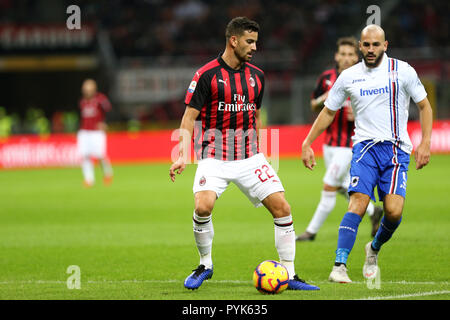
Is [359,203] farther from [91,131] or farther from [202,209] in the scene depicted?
[91,131]

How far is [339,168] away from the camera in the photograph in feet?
32.7

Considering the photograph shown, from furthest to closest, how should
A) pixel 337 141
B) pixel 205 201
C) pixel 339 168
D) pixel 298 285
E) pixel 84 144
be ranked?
pixel 84 144, pixel 337 141, pixel 339 168, pixel 205 201, pixel 298 285

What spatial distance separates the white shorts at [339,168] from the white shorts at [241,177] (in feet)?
10.2

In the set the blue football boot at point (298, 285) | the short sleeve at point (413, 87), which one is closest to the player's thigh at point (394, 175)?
the short sleeve at point (413, 87)

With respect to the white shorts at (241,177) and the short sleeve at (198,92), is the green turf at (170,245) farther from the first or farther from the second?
the short sleeve at (198,92)

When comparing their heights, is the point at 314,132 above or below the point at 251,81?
below

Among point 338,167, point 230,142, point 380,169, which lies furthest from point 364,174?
point 338,167

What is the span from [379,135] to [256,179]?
3.84ft

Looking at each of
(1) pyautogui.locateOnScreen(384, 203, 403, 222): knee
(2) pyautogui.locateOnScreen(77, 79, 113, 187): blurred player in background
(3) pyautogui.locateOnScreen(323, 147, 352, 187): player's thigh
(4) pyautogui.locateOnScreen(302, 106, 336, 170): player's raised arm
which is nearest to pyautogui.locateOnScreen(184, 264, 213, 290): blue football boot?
(4) pyautogui.locateOnScreen(302, 106, 336, 170): player's raised arm

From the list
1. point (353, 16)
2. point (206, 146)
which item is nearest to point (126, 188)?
point (206, 146)

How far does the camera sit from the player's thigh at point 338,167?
996cm
